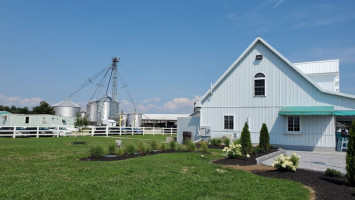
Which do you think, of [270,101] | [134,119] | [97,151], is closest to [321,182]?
[97,151]

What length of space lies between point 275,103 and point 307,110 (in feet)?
8.31

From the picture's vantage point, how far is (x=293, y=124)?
1930 cm

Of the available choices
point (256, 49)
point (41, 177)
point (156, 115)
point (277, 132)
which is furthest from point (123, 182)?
point (156, 115)

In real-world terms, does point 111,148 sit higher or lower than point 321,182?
higher

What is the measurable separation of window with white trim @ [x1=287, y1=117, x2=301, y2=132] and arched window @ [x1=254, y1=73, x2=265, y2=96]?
2.68m

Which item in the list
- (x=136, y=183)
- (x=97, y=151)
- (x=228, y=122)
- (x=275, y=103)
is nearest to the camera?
(x=136, y=183)

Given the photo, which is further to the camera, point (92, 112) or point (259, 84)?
point (92, 112)

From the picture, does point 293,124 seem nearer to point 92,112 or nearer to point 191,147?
point 191,147

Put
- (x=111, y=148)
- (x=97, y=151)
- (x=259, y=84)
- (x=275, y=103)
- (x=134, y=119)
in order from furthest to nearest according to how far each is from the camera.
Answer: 1. (x=134, y=119)
2. (x=259, y=84)
3. (x=275, y=103)
4. (x=111, y=148)
5. (x=97, y=151)

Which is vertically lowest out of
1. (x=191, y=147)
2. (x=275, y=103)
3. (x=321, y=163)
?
(x=321, y=163)

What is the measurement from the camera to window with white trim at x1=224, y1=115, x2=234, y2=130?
21.9 meters

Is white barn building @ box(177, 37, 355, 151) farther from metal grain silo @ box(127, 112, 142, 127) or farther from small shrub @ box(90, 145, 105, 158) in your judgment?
metal grain silo @ box(127, 112, 142, 127)

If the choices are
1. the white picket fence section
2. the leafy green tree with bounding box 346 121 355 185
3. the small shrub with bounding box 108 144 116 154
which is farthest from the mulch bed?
the white picket fence section

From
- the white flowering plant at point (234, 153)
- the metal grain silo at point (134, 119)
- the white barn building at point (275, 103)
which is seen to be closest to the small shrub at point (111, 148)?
the white flowering plant at point (234, 153)
